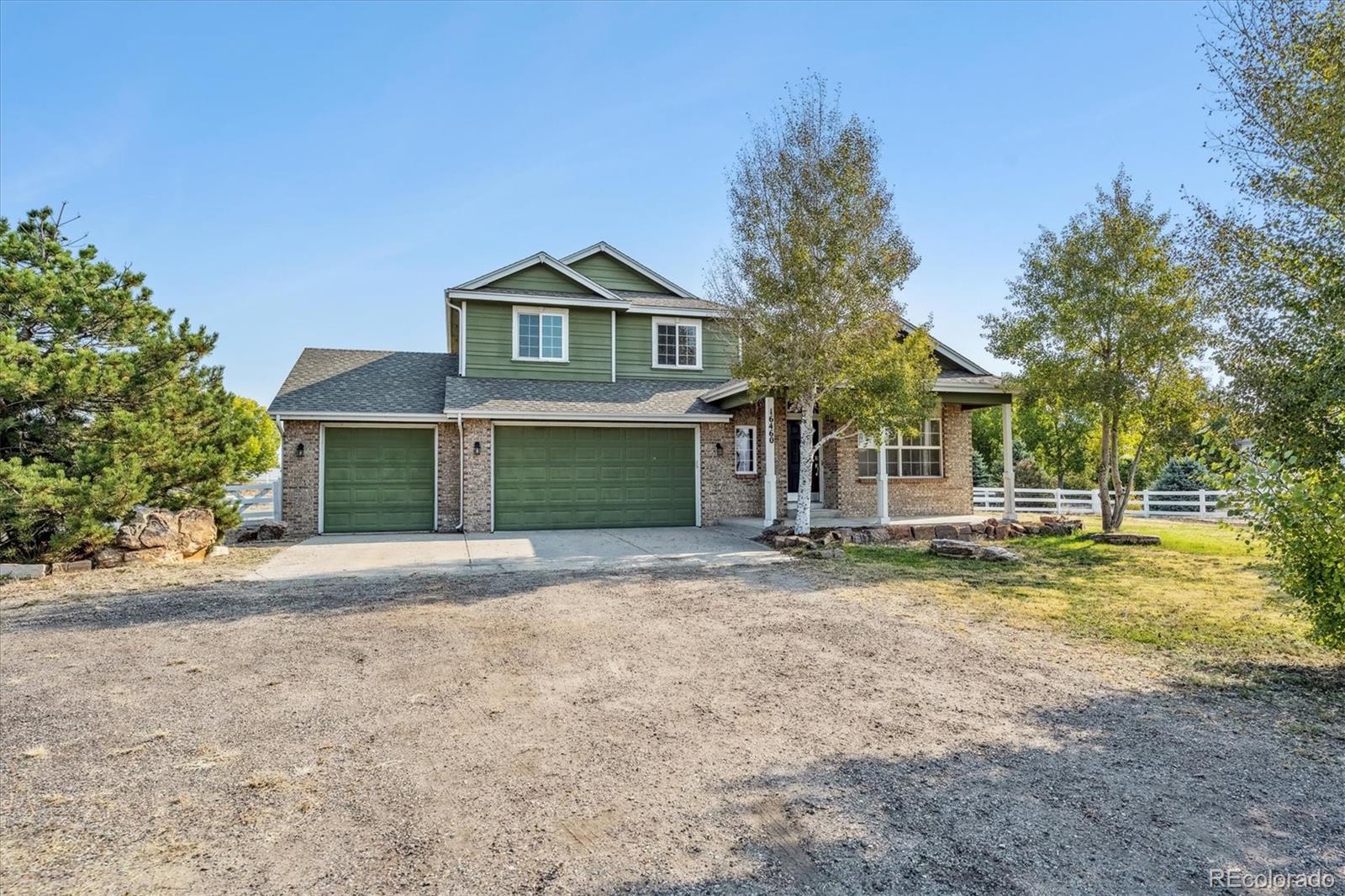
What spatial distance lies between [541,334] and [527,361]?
802 millimetres

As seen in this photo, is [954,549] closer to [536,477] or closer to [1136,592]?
[1136,592]

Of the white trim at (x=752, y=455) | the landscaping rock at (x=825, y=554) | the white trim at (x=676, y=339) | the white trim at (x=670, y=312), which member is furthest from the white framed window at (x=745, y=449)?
the landscaping rock at (x=825, y=554)

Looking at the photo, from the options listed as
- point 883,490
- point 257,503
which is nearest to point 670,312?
point 883,490

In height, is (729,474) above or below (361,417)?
below

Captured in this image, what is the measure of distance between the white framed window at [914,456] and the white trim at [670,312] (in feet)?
18.0

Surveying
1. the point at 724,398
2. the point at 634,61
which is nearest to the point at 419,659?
the point at 634,61

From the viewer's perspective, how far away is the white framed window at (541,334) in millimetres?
16688

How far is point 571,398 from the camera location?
1572cm

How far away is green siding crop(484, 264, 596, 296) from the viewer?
16.6 metres

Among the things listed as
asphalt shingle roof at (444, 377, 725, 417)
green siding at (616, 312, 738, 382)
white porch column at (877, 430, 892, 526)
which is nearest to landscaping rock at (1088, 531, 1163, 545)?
white porch column at (877, 430, 892, 526)

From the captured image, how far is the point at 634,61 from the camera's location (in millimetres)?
11125

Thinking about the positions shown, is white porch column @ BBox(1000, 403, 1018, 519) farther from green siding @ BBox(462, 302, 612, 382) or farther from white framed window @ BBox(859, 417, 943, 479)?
green siding @ BBox(462, 302, 612, 382)

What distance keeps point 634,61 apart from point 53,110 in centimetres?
864

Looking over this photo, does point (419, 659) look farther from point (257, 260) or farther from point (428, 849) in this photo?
point (257, 260)
